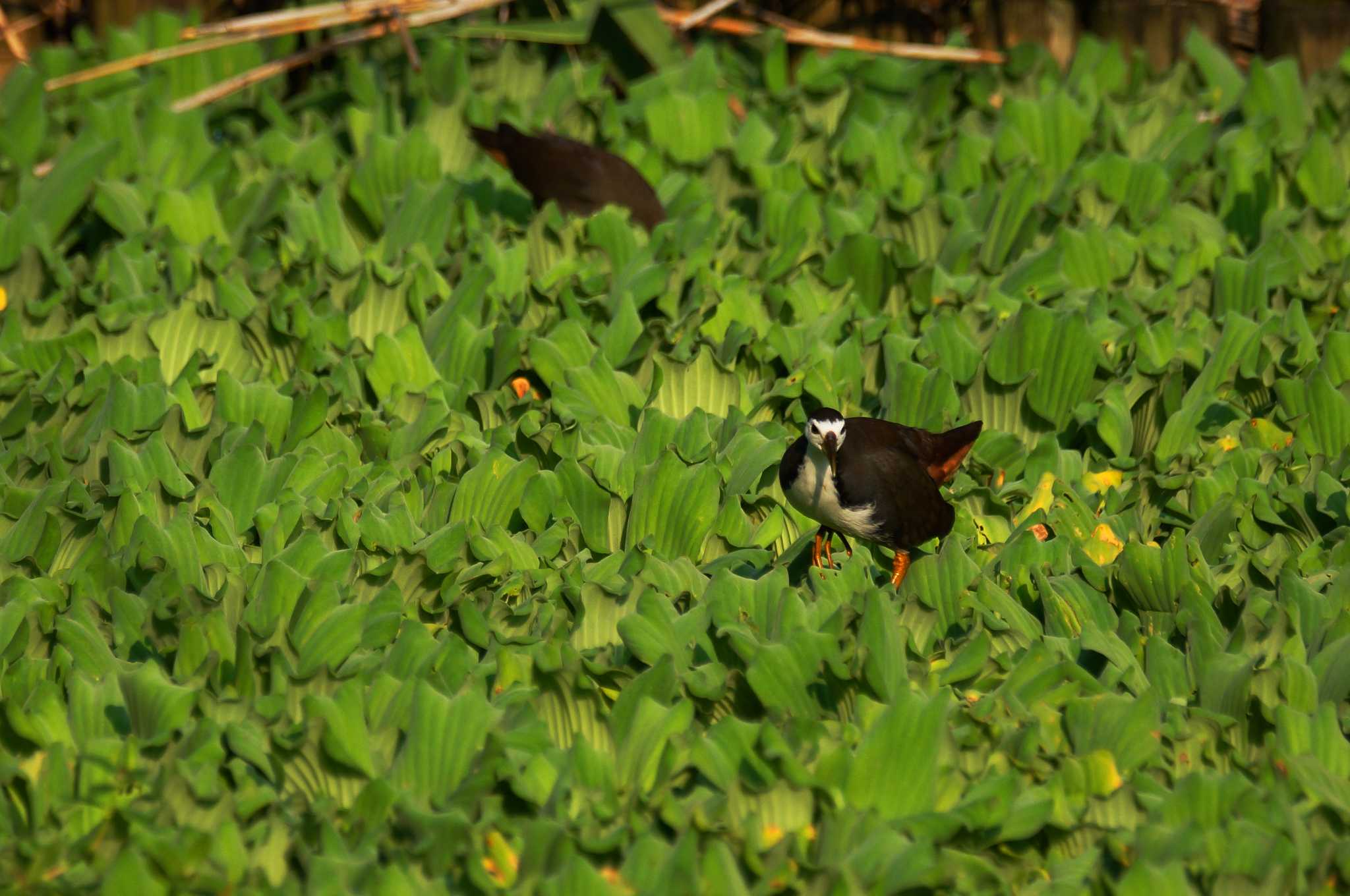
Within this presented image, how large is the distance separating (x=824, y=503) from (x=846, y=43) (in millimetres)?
3144

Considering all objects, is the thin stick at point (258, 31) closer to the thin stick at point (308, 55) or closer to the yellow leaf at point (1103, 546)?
the thin stick at point (308, 55)

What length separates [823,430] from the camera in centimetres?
319

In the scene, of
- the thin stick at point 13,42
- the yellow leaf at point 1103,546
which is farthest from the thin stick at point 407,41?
the yellow leaf at point 1103,546

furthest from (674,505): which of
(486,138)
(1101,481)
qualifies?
(486,138)

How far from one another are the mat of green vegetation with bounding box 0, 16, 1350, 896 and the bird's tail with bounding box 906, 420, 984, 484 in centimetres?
7

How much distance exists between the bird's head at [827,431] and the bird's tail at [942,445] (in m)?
0.27

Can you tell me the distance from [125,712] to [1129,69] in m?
4.33

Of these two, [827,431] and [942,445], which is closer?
[827,431]

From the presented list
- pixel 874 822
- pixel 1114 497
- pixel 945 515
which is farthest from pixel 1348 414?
pixel 874 822

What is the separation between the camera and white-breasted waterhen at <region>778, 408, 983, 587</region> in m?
3.17

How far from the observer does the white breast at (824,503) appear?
10.4ft

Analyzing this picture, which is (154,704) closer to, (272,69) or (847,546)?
(847,546)

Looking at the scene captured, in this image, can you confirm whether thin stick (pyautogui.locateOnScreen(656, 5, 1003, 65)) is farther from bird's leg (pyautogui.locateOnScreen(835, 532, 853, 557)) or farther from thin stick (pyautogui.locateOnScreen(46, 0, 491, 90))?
bird's leg (pyautogui.locateOnScreen(835, 532, 853, 557))

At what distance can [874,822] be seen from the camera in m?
2.40
